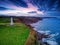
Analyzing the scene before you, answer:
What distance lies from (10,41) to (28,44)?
0.22 meters

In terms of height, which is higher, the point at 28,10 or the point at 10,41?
the point at 28,10

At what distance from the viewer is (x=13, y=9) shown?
1.54 meters

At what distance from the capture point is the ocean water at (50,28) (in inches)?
59.0

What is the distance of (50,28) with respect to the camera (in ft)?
4.99

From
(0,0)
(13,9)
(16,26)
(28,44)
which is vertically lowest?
(28,44)

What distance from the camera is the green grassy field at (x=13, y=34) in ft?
4.94

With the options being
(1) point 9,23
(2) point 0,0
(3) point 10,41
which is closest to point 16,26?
(1) point 9,23

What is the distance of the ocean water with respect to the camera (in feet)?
4.91

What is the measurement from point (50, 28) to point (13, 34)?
459 millimetres

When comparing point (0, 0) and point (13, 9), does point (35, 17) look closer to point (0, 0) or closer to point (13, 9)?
point (13, 9)

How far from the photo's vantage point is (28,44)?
4.91 feet

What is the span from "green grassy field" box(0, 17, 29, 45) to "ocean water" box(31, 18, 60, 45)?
140 millimetres

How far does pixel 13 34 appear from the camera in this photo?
1522 mm

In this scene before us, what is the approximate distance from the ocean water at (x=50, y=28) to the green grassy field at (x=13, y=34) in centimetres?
14
